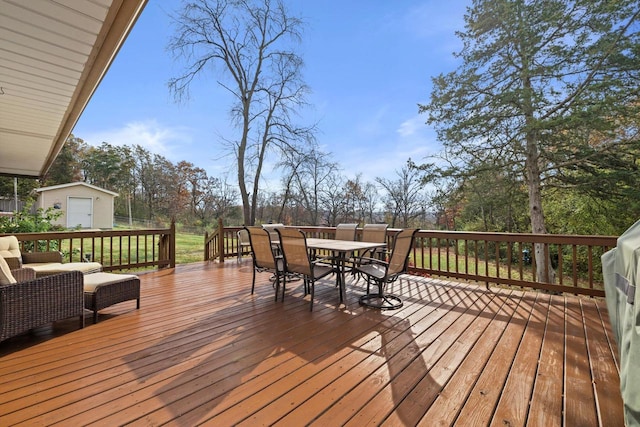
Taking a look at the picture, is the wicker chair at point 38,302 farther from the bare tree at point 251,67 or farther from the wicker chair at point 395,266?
the bare tree at point 251,67

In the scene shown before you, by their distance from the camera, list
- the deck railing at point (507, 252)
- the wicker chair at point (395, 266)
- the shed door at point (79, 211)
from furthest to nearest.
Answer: the shed door at point (79, 211) < the deck railing at point (507, 252) < the wicker chair at point (395, 266)

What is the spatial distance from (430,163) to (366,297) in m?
7.97

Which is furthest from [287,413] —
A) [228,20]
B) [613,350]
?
[228,20]

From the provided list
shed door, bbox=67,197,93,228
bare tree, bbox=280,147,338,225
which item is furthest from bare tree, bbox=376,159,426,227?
shed door, bbox=67,197,93,228

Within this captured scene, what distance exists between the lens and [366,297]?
379cm

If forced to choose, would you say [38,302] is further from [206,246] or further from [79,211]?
[79,211]

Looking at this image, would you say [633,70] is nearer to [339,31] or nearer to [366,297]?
[339,31]

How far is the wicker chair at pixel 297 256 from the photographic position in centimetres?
337

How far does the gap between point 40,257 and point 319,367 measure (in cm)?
480

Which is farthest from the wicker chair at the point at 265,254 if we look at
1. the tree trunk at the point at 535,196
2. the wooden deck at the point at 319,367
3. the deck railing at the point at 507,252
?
the tree trunk at the point at 535,196

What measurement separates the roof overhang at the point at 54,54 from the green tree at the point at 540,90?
920 cm

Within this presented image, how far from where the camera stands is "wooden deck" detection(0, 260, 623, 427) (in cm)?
156

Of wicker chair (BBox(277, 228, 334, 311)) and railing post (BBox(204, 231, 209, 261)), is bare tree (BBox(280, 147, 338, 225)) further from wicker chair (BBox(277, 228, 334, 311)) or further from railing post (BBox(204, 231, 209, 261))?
wicker chair (BBox(277, 228, 334, 311))

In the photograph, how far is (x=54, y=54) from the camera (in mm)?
2441
